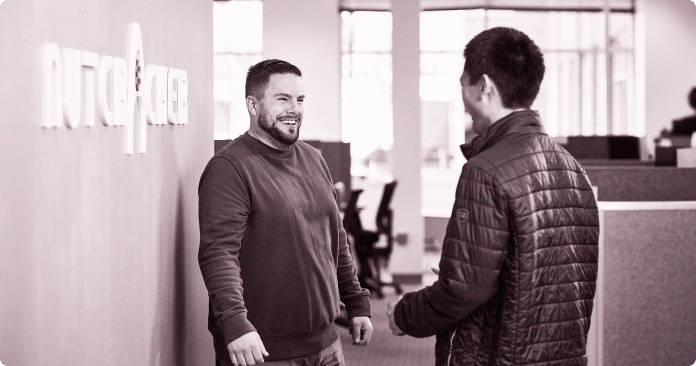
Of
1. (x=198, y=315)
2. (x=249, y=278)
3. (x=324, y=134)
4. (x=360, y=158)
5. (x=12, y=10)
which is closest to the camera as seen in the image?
(x=12, y=10)

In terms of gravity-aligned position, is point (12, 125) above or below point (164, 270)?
above

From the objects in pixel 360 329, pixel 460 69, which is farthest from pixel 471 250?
pixel 460 69

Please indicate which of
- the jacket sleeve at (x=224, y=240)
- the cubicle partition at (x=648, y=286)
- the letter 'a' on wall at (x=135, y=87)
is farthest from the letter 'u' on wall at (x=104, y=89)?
the cubicle partition at (x=648, y=286)

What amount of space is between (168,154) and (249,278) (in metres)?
0.35

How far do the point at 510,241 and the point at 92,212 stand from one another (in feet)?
2.42

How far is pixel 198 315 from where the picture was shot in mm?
2518

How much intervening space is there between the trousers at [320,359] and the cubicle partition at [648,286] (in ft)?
4.45

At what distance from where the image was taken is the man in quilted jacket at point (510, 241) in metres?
1.54

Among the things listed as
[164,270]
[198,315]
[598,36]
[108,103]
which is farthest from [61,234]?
[598,36]

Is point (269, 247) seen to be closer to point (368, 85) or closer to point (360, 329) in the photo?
point (360, 329)

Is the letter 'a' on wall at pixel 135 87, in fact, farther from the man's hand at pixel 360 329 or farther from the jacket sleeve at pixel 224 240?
the man's hand at pixel 360 329

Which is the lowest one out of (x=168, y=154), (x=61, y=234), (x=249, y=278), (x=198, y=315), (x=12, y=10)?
(x=198, y=315)

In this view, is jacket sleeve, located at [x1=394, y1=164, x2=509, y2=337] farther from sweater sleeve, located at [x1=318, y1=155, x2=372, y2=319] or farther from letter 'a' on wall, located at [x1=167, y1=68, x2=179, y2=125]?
letter 'a' on wall, located at [x1=167, y1=68, x2=179, y2=125]

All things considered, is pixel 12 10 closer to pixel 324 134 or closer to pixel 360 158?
pixel 324 134
